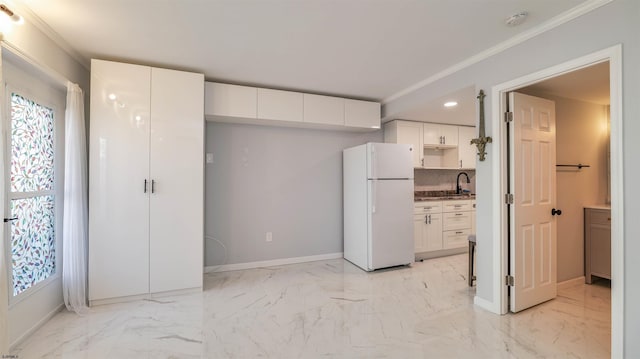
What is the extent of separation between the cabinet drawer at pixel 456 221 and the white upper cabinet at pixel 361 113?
70.8 inches

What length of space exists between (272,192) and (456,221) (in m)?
2.87

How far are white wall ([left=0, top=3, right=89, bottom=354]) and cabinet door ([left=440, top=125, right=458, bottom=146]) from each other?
4.76 m

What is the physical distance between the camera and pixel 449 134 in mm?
4758

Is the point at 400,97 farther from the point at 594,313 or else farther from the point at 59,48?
the point at 59,48

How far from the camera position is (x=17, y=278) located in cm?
207

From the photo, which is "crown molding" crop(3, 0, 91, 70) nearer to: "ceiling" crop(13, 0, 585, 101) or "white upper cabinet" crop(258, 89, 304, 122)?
"ceiling" crop(13, 0, 585, 101)

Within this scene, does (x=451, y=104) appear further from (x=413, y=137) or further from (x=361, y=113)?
(x=361, y=113)

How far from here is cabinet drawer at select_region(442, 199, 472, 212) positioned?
172 inches

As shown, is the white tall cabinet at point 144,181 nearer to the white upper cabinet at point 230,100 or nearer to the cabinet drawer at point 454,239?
the white upper cabinet at point 230,100

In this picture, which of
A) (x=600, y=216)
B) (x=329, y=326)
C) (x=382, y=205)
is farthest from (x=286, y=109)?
(x=600, y=216)

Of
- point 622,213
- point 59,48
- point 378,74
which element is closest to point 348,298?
point 622,213

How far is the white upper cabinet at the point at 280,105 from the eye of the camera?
3.44 metres

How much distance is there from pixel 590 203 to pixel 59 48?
18.5 ft

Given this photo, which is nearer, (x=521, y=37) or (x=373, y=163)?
(x=521, y=37)
